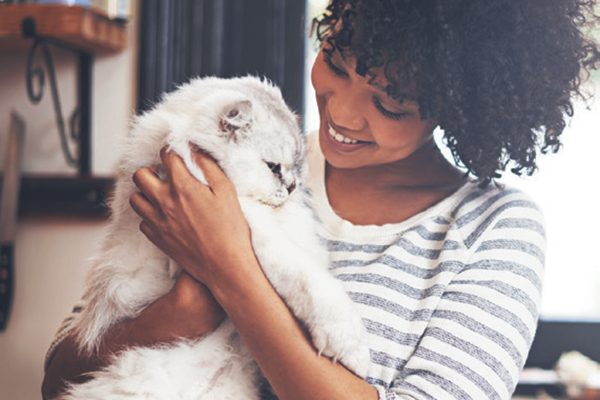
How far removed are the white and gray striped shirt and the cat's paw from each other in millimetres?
51

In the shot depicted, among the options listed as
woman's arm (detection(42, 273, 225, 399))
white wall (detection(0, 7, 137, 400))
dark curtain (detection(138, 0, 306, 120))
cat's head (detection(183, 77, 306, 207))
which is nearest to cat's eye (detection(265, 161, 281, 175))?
cat's head (detection(183, 77, 306, 207))

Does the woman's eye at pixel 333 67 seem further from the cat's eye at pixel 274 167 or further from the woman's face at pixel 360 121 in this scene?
the cat's eye at pixel 274 167

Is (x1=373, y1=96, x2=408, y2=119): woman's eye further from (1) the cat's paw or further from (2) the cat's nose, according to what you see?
(1) the cat's paw

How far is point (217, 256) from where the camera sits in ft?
3.16

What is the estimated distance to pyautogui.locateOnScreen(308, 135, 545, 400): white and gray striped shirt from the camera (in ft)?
3.10

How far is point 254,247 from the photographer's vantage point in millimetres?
1000

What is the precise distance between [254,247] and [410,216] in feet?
0.98

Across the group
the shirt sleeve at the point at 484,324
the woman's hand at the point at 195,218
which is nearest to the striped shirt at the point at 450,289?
the shirt sleeve at the point at 484,324

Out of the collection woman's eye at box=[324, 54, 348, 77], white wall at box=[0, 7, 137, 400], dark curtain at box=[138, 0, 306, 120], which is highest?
dark curtain at box=[138, 0, 306, 120]

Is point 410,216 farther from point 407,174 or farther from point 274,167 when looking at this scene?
point 274,167

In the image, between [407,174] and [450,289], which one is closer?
[450,289]

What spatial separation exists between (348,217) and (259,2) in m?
1.09

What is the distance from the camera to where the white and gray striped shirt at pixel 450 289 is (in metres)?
0.95

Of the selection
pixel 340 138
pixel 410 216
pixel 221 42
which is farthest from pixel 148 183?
pixel 221 42
